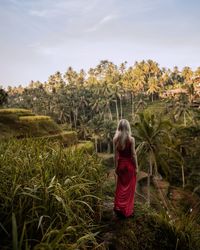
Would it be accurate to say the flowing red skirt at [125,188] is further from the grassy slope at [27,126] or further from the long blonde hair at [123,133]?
the grassy slope at [27,126]

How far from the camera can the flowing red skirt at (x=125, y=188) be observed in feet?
18.6

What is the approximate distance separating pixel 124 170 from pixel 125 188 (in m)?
0.35

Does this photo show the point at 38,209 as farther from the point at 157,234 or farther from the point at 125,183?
the point at 157,234

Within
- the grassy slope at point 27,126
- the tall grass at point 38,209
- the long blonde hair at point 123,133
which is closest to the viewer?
the tall grass at point 38,209

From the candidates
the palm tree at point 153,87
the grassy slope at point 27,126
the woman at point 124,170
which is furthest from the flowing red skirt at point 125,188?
the palm tree at point 153,87

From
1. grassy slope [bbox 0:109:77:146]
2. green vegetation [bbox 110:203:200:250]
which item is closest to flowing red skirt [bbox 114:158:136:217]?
green vegetation [bbox 110:203:200:250]

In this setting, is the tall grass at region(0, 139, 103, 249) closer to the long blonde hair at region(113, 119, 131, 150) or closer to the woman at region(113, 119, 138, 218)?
the woman at region(113, 119, 138, 218)

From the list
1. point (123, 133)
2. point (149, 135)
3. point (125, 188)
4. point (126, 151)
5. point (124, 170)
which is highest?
point (123, 133)

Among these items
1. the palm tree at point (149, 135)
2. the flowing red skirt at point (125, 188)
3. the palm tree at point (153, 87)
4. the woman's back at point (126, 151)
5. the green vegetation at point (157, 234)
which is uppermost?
the palm tree at point (153, 87)

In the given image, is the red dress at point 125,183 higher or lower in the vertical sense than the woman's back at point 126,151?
lower

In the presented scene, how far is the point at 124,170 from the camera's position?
587 centimetres

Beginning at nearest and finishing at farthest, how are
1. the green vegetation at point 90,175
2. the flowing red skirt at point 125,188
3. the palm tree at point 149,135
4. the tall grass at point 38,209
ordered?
the tall grass at point 38,209
the green vegetation at point 90,175
the flowing red skirt at point 125,188
the palm tree at point 149,135

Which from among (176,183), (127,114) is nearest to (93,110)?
(127,114)

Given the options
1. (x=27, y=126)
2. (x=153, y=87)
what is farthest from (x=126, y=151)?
(x=153, y=87)
